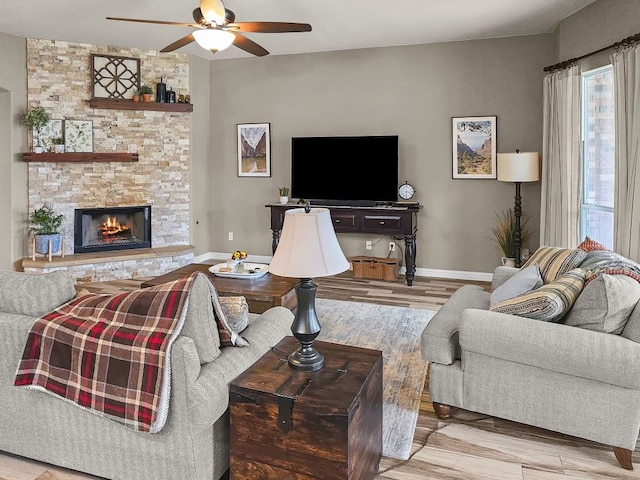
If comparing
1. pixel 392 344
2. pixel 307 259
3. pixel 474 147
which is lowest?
pixel 392 344

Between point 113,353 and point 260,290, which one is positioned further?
point 260,290

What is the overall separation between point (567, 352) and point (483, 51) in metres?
4.49

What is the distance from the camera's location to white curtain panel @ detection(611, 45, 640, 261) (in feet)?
11.4

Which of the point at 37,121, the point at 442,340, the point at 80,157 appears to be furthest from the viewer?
the point at 80,157

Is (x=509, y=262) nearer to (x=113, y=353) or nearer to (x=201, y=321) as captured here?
(x=201, y=321)

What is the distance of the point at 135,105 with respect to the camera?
246 inches

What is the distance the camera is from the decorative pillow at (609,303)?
7.59 feet

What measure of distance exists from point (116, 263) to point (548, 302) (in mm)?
5177

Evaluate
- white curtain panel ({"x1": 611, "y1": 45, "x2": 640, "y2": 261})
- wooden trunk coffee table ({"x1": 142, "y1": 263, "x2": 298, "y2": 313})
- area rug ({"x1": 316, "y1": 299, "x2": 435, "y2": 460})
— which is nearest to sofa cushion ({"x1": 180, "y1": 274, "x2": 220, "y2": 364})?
area rug ({"x1": 316, "y1": 299, "x2": 435, "y2": 460})

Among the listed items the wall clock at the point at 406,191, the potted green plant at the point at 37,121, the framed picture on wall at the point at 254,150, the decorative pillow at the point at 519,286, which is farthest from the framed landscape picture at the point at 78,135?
the decorative pillow at the point at 519,286

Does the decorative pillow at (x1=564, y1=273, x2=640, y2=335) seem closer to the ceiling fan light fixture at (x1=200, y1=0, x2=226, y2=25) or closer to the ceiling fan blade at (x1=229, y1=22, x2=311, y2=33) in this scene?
the ceiling fan blade at (x1=229, y1=22, x2=311, y2=33)

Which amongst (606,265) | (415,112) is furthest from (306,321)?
(415,112)

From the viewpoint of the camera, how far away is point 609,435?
230 centimetres

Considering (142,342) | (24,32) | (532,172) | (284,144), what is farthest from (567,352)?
(24,32)
